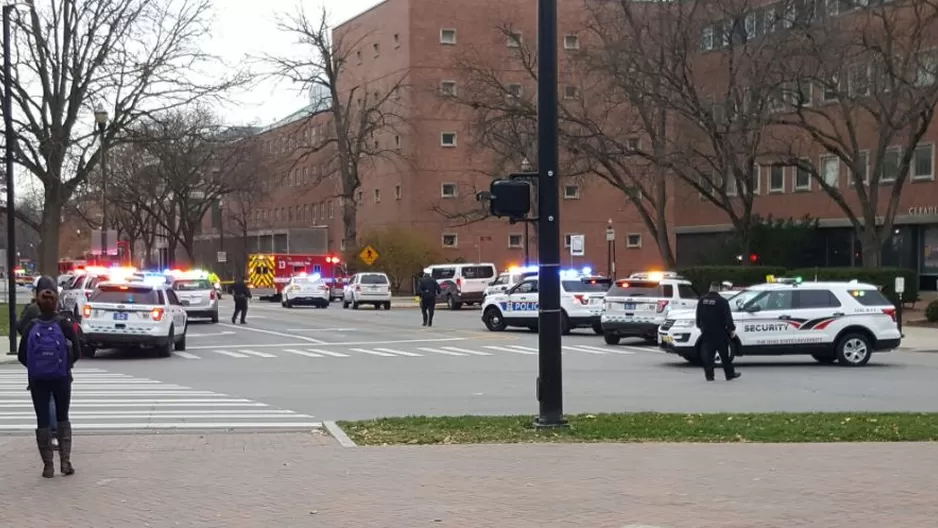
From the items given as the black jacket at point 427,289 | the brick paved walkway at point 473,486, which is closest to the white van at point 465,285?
the black jacket at point 427,289

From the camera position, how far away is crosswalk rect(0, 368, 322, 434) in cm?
1297

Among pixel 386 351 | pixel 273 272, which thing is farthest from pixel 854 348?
pixel 273 272

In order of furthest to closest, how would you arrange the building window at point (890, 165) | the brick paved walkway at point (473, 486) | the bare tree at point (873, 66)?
the building window at point (890, 165)
the bare tree at point (873, 66)
the brick paved walkway at point (473, 486)

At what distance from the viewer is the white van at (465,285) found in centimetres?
5209

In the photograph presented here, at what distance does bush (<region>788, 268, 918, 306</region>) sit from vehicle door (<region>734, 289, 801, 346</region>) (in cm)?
1511

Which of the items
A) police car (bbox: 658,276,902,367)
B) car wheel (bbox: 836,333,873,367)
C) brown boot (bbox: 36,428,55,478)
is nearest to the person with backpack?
brown boot (bbox: 36,428,55,478)

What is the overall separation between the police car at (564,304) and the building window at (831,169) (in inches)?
1008

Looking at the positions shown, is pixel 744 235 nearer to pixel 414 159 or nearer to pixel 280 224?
pixel 414 159

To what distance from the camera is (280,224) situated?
99625 millimetres

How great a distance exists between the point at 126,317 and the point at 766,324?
44.7ft

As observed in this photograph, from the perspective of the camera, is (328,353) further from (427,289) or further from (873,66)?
(873,66)

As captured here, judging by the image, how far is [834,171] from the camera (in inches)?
2110

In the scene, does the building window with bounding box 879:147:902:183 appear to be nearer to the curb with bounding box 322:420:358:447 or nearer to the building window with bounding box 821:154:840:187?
the building window with bounding box 821:154:840:187

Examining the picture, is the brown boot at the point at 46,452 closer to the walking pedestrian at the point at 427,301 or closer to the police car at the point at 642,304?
the police car at the point at 642,304
